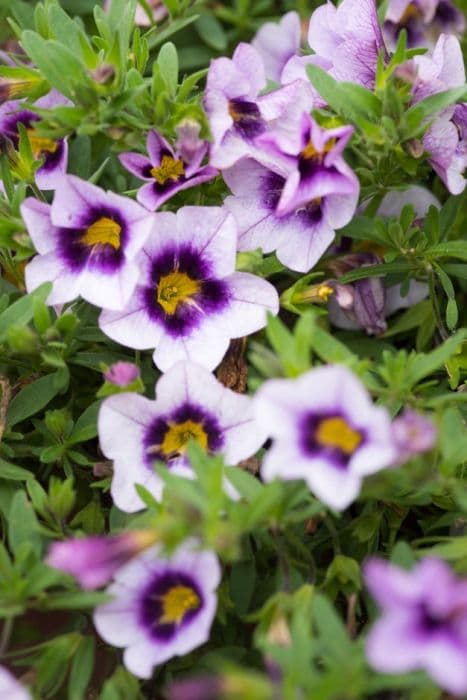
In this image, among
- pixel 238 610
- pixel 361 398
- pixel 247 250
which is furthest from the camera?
pixel 247 250

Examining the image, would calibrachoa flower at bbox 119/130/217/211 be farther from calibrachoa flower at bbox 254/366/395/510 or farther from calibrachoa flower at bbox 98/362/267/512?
calibrachoa flower at bbox 254/366/395/510

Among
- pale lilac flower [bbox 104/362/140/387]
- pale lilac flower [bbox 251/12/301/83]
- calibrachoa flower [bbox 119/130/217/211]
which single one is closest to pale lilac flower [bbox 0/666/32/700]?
pale lilac flower [bbox 104/362/140/387]

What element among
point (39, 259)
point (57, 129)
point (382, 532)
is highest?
point (57, 129)

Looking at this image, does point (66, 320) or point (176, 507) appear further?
point (66, 320)

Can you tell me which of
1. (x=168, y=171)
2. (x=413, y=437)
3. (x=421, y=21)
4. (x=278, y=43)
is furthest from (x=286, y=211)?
(x=421, y=21)

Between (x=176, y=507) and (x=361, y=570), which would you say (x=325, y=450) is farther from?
(x=361, y=570)

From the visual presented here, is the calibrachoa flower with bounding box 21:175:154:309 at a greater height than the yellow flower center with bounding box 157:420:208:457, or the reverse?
the calibrachoa flower with bounding box 21:175:154:309

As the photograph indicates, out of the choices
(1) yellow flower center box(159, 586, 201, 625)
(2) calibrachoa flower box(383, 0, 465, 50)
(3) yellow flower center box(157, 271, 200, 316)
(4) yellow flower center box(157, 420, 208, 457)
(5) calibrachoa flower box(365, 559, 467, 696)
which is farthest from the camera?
(2) calibrachoa flower box(383, 0, 465, 50)

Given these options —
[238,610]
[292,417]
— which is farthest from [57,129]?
[238,610]
